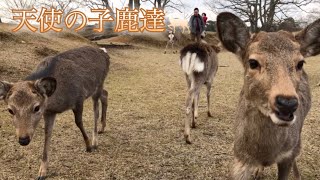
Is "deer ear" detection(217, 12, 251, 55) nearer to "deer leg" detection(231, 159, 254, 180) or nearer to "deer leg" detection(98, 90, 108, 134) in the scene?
"deer leg" detection(231, 159, 254, 180)

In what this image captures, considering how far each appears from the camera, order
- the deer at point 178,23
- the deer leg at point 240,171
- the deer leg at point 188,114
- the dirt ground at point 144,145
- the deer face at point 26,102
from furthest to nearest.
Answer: the deer at point 178,23
the deer leg at point 188,114
the dirt ground at point 144,145
the deer face at point 26,102
the deer leg at point 240,171

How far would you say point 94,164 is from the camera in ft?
15.9

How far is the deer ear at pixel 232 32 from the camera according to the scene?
2.90 meters

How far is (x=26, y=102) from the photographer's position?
3.89m

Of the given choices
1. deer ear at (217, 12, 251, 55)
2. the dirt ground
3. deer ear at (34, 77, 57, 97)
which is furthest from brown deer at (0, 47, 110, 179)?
deer ear at (217, 12, 251, 55)

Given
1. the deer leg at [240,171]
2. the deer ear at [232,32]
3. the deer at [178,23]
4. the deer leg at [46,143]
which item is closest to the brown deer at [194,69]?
the deer leg at [46,143]

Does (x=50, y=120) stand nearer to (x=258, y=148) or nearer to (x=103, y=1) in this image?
(x=258, y=148)

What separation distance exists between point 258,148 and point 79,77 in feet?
10.5

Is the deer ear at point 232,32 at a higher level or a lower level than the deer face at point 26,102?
higher

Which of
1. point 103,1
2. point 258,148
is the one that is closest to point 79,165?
point 258,148

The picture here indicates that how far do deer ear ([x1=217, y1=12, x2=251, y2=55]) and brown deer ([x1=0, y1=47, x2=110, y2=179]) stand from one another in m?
2.25

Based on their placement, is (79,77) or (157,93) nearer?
(79,77)

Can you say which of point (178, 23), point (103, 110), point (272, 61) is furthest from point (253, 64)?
point (178, 23)

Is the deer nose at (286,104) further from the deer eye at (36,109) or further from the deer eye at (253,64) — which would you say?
the deer eye at (36,109)
